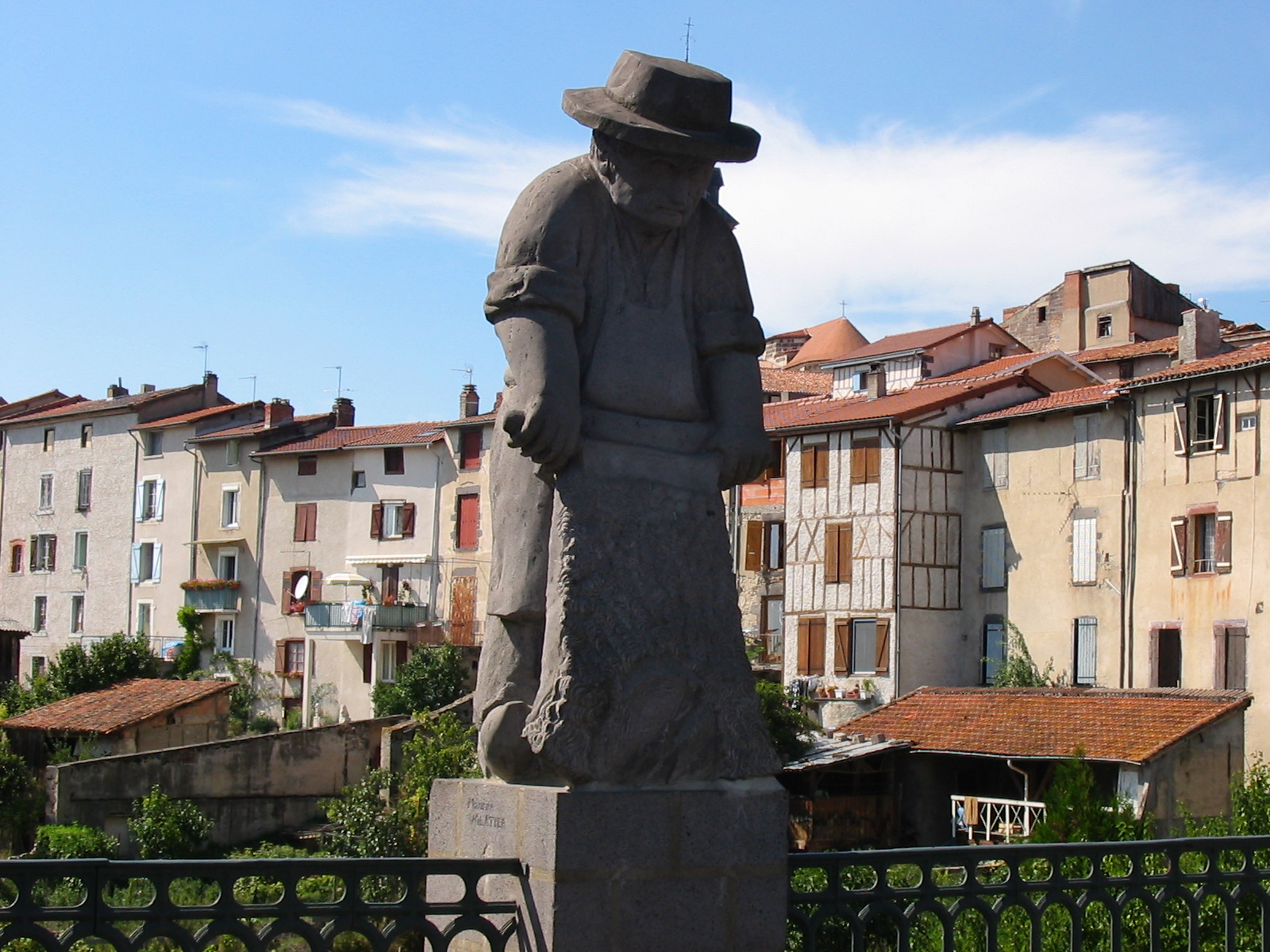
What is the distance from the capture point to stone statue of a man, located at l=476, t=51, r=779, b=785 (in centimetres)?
568

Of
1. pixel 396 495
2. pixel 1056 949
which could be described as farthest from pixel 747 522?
pixel 1056 949

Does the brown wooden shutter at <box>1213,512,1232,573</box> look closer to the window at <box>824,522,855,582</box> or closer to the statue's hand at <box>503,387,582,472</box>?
the window at <box>824,522,855,582</box>

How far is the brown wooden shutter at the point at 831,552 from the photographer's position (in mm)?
48438

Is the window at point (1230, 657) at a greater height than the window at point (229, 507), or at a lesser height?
lesser

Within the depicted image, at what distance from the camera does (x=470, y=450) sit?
2320 inches

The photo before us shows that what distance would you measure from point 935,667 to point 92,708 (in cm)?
2441

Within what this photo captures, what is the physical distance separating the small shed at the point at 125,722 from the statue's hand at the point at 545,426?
43576mm

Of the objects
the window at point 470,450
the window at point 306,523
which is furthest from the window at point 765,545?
the window at point 306,523

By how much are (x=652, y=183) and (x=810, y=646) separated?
143ft

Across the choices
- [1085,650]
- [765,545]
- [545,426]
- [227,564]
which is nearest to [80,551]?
[227,564]

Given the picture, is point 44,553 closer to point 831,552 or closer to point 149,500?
point 149,500

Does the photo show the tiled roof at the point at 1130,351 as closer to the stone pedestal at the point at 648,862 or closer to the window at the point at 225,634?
the window at the point at 225,634

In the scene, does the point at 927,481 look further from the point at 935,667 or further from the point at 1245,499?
the point at 1245,499

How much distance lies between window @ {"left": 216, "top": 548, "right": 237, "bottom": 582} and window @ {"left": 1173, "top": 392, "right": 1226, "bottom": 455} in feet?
124
